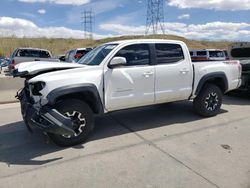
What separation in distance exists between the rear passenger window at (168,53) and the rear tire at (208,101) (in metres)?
1.15

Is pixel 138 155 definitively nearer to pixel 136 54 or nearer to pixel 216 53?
pixel 136 54

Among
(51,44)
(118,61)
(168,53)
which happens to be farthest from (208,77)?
(51,44)

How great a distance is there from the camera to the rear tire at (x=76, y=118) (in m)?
4.60

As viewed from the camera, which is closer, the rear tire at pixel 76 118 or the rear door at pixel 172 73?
the rear tire at pixel 76 118

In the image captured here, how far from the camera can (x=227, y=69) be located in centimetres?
682

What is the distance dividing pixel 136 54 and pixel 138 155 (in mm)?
2188

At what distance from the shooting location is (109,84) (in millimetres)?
5016

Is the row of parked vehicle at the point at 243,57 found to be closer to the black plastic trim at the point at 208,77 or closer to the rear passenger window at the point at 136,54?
the black plastic trim at the point at 208,77

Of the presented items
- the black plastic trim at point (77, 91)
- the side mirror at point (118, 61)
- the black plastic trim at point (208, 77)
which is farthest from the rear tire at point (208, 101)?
the black plastic trim at point (77, 91)

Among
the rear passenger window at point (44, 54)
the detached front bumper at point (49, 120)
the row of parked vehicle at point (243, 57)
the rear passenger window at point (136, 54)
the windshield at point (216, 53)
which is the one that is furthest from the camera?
the rear passenger window at point (44, 54)

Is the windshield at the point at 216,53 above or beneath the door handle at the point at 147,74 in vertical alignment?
above

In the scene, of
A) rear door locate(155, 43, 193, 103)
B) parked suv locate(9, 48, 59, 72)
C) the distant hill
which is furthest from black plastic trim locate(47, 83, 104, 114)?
the distant hill

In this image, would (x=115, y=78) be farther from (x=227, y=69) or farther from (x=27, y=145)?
(x=227, y=69)

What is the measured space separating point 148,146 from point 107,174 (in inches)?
48.6
